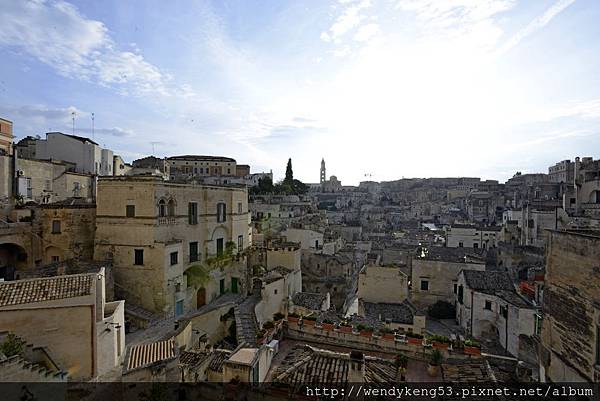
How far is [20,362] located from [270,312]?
15.4m

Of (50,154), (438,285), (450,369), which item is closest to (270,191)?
(50,154)

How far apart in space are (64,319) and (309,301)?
51.3 ft

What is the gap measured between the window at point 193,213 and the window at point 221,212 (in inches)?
96.1

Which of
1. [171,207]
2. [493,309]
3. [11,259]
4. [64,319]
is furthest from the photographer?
[493,309]

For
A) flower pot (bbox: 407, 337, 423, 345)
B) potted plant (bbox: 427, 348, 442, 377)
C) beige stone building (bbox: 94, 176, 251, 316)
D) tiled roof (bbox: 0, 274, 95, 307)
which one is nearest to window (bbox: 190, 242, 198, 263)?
beige stone building (bbox: 94, 176, 251, 316)

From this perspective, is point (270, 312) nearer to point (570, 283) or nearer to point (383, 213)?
point (570, 283)

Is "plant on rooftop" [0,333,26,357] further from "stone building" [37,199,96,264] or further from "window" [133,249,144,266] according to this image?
"stone building" [37,199,96,264]

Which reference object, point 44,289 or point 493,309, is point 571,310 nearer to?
point 493,309

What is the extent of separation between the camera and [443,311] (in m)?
26.7

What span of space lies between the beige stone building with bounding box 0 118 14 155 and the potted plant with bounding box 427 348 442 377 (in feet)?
101

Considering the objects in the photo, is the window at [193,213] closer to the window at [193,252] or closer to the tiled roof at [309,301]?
the window at [193,252]

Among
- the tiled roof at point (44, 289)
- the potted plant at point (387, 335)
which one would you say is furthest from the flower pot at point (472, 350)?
the tiled roof at point (44, 289)

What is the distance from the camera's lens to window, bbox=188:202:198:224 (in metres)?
23.7

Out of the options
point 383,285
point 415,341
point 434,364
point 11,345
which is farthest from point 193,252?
point 434,364
